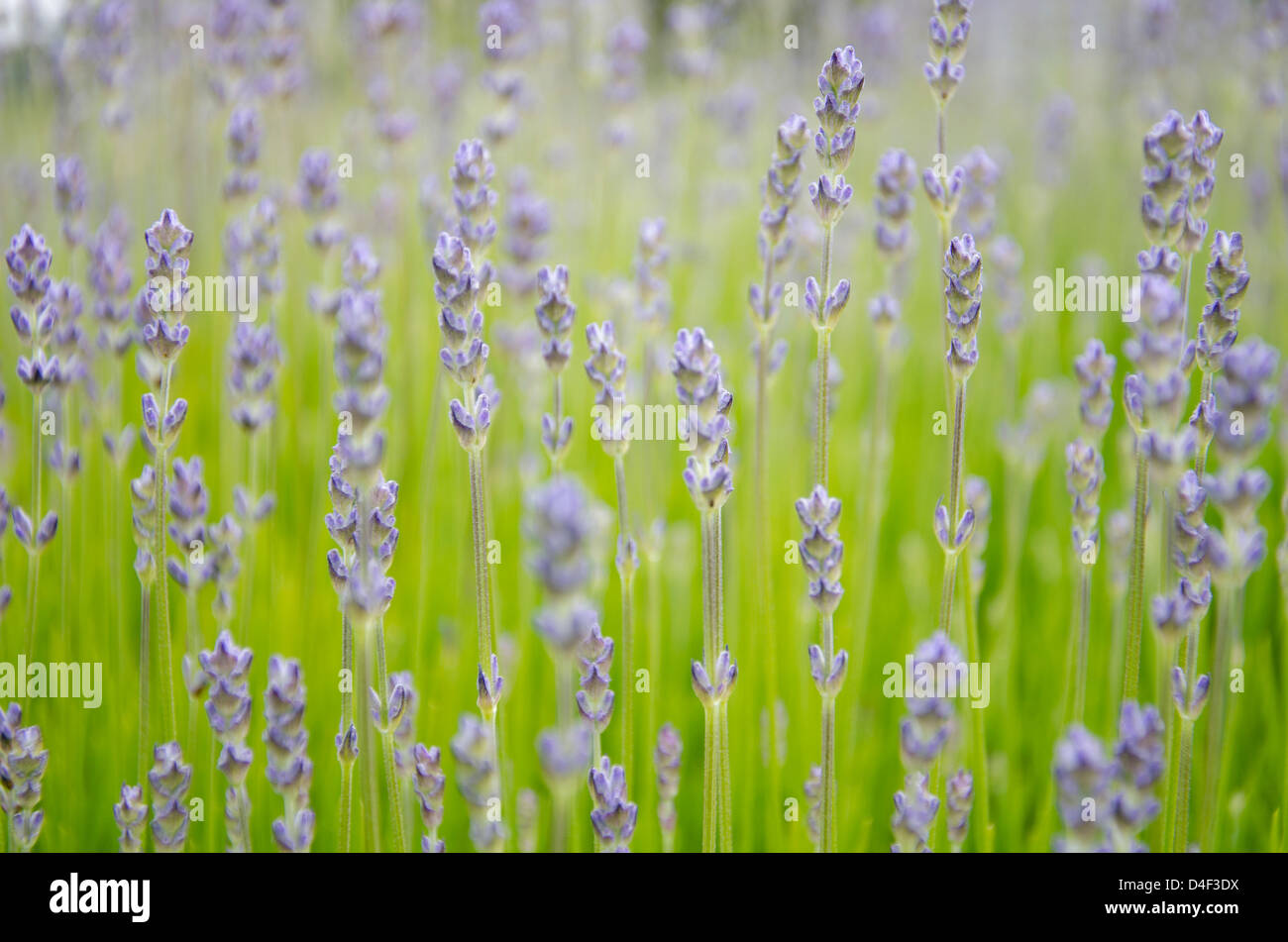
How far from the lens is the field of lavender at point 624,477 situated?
121cm

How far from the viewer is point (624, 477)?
1878 millimetres

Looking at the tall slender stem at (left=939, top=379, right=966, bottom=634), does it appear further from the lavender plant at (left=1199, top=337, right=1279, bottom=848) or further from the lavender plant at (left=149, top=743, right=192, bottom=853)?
the lavender plant at (left=149, top=743, right=192, bottom=853)

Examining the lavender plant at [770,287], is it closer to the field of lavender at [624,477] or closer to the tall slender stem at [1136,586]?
the field of lavender at [624,477]

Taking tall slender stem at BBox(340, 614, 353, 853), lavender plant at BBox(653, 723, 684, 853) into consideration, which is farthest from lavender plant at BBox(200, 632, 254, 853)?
lavender plant at BBox(653, 723, 684, 853)

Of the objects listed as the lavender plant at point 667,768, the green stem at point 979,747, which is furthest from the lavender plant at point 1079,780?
the lavender plant at point 667,768

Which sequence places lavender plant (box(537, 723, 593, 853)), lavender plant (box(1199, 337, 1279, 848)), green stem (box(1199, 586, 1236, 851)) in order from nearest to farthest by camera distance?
lavender plant (box(537, 723, 593, 853)) → lavender plant (box(1199, 337, 1279, 848)) → green stem (box(1199, 586, 1236, 851))

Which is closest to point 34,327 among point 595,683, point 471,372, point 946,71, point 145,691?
point 145,691

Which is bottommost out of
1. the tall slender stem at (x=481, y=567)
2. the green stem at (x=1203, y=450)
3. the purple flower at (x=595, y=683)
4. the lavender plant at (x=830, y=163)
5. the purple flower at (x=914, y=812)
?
the purple flower at (x=914, y=812)

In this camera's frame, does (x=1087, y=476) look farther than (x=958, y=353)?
Yes

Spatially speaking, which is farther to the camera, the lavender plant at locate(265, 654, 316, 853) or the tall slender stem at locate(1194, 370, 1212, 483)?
the tall slender stem at locate(1194, 370, 1212, 483)

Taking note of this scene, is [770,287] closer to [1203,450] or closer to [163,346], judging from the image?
[1203,450]

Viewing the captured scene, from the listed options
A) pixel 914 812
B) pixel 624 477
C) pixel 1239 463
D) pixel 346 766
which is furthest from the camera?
pixel 624 477

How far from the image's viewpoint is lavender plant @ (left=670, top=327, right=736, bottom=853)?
1.20 meters

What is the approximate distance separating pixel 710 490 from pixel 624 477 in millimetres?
684
